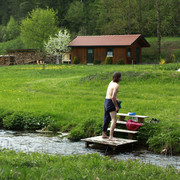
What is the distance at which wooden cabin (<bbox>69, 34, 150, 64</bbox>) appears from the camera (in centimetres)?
4828

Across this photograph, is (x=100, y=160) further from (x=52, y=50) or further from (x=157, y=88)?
(x=52, y=50)

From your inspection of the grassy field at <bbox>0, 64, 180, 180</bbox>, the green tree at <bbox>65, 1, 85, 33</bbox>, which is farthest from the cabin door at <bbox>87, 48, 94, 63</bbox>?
the green tree at <bbox>65, 1, 85, 33</bbox>

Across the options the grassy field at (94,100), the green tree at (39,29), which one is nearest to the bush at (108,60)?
the green tree at (39,29)

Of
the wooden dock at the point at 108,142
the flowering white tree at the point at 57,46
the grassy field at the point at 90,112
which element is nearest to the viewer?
the grassy field at the point at 90,112

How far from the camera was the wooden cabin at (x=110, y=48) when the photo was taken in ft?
158

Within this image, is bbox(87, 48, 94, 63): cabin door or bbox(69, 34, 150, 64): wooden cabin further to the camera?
bbox(87, 48, 94, 63): cabin door

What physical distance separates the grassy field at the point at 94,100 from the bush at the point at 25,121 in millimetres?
455

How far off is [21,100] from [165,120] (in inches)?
333

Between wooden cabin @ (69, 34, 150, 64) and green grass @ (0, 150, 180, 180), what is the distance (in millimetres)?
39809

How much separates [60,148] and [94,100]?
7089 mm

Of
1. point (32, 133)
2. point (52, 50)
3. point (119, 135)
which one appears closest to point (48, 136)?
point (32, 133)

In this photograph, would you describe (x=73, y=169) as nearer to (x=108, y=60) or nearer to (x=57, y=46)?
(x=108, y=60)

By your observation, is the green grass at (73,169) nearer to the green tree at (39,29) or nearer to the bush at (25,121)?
the bush at (25,121)

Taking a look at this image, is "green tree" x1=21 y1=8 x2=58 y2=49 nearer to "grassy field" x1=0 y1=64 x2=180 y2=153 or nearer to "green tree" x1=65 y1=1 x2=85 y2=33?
"green tree" x1=65 y1=1 x2=85 y2=33
